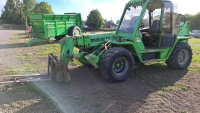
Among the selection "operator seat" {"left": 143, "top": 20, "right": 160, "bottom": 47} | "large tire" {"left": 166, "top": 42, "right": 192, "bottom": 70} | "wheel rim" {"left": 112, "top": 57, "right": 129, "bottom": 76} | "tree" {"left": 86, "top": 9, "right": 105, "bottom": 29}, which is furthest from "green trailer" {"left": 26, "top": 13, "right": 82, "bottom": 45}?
"tree" {"left": 86, "top": 9, "right": 105, "bottom": 29}

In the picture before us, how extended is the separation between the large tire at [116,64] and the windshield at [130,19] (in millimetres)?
932

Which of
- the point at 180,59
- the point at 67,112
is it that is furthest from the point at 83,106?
the point at 180,59

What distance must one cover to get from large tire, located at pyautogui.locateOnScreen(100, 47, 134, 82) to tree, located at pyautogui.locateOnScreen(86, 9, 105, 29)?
103ft

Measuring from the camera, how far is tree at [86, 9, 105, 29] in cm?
3597

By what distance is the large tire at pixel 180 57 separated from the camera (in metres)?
6.34

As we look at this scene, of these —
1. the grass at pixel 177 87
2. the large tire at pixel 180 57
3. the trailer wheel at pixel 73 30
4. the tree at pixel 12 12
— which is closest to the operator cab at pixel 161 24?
the large tire at pixel 180 57

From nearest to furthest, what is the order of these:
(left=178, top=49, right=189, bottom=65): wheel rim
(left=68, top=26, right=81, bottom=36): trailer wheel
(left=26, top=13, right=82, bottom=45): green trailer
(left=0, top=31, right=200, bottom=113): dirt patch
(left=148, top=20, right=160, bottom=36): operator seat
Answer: (left=0, top=31, right=200, bottom=113): dirt patch
(left=148, top=20, right=160, bottom=36): operator seat
(left=178, top=49, right=189, bottom=65): wheel rim
(left=26, top=13, right=82, bottom=45): green trailer
(left=68, top=26, right=81, bottom=36): trailer wheel

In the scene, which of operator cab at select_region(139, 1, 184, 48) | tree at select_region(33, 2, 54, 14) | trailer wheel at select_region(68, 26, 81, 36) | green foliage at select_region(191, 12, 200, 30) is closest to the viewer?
operator cab at select_region(139, 1, 184, 48)

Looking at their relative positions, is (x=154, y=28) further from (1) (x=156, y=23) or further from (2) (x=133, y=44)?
(2) (x=133, y=44)

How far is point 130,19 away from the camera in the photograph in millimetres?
5793

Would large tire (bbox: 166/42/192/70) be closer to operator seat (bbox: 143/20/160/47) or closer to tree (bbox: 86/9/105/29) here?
operator seat (bbox: 143/20/160/47)

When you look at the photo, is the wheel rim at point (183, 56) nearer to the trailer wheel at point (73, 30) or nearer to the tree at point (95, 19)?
the trailer wheel at point (73, 30)

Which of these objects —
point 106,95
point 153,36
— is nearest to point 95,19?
point 153,36

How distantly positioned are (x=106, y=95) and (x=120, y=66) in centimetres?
116
